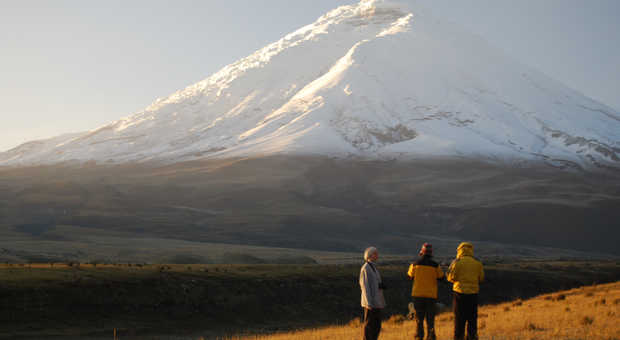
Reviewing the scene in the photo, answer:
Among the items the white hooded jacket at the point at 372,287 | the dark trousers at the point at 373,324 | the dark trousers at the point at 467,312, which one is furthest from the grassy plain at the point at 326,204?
the dark trousers at the point at 467,312

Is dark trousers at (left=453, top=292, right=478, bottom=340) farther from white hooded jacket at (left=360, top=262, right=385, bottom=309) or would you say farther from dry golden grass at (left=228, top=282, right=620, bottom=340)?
white hooded jacket at (left=360, top=262, right=385, bottom=309)

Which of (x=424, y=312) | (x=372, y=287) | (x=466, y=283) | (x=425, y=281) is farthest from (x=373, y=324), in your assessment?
(x=466, y=283)

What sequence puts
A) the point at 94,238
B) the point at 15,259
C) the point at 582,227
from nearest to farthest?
the point at 15,259
the point at 94,238
the point at 582,227

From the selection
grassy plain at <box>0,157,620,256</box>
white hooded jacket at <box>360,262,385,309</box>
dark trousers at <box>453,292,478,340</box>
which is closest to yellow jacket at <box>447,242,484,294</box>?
dark trousers at <box>453,292,478,340</box>

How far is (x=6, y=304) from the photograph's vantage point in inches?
1109

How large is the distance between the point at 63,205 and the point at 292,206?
4931 centimetres

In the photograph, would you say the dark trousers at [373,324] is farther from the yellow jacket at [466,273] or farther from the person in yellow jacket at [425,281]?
the yellow jacket at [466,273]

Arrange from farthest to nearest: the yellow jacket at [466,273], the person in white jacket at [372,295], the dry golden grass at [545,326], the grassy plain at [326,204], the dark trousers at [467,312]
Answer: the grassy plain at [326,204], the dry golden grass at [545,326], the dark trousers at [467,312], the yellow jacket at [466,273], the person in white jacket at [372,295]

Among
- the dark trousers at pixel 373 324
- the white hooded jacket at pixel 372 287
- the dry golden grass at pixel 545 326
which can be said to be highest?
the white hooded jacket at pixel 372 287

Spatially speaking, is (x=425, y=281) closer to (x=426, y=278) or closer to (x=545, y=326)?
(x=426, y=278)

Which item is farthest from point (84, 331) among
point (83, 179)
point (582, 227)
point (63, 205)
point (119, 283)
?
point (83, 179)

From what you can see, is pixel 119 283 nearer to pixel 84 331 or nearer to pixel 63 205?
pixel 84 331

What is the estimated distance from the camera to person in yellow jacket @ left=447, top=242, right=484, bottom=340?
47.4 ft

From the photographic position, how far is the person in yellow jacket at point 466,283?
1446 cm
